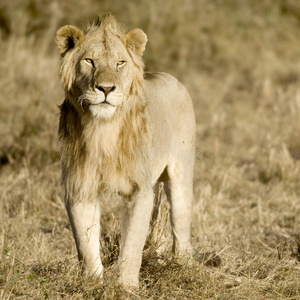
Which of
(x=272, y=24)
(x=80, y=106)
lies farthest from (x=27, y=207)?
(x=272, y=24)

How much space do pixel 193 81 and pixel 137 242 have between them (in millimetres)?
7525

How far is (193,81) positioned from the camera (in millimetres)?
10844

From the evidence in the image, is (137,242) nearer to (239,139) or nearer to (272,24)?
(239,139)

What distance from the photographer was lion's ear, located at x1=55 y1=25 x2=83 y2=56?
11.8 feet

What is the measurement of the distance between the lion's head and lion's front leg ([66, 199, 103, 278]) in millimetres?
587

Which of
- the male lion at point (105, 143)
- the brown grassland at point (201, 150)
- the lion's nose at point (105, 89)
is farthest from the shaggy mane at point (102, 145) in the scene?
the brown grassland at point (201, 150)

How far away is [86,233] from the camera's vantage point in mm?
3576

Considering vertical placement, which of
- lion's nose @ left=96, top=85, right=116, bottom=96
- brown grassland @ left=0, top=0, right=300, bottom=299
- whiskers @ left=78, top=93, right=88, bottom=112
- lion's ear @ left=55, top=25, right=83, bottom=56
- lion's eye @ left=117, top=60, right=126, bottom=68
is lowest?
brown grassland @ left=0, top=0, right=300, bottom=299

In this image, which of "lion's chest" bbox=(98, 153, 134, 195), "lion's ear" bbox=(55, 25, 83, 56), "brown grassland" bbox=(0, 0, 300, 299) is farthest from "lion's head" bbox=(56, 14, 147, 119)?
"brown grassland" bbox=(0, 0, 300, 299)

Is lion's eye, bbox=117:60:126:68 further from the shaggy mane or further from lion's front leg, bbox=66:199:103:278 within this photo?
lion's front leg, bbox=66:199:103:278

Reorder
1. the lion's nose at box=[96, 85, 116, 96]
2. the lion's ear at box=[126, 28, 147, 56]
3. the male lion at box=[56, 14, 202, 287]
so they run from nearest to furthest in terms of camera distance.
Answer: the lion's nose at box=[96, 85, 116, 96] → the male lion at box=[56, 14, 202, 287] → the lion's ear at box=[126, 28, 147, 56]

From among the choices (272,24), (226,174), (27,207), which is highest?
(272,24)

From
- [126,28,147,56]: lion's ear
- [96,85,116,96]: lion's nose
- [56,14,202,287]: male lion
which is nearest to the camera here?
[96,85,116,96]: lion's nose

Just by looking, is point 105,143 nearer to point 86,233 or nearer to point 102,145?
point 102,145
